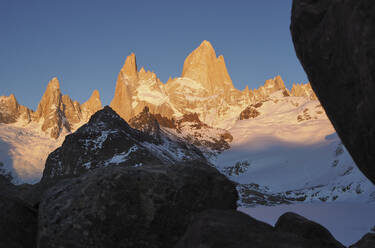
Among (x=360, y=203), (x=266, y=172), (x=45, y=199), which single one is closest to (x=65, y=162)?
(x=360, y=203)

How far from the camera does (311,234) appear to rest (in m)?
8.18

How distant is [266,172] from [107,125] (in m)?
67.3

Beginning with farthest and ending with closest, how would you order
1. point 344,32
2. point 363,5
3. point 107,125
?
point 107,125, point 344,32, point 363,5

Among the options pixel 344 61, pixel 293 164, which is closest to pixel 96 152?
pixel 344 61

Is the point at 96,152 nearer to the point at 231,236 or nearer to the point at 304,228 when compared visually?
the point at 304,228

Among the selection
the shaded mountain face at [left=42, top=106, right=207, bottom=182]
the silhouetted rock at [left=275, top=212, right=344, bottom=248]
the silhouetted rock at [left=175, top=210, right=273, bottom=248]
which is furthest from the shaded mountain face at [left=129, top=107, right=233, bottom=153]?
the silhouetted rock at [left=175, top=210, right=273, bottom=248]

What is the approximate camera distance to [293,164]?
397 feet

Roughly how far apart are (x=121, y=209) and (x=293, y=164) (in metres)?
121

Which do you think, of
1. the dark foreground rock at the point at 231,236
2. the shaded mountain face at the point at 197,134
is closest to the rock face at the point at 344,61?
the dark foreground rock at the point at 231,236

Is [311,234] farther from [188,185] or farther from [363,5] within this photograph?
[363,5]

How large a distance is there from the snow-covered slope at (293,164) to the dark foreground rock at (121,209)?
55.8 metres

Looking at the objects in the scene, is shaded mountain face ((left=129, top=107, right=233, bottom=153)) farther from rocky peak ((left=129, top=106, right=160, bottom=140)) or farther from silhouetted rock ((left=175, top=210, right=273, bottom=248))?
silhouetted rock ((left=175, top=210, right=273, bottom=248))

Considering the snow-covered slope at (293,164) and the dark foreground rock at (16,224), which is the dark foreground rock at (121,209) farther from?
the snow-covered slope at (293,164)

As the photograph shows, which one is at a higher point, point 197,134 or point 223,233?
point 197,134
